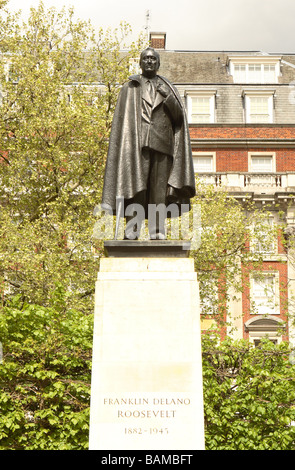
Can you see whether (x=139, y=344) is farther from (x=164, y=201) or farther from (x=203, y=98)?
(x=203, y=98)

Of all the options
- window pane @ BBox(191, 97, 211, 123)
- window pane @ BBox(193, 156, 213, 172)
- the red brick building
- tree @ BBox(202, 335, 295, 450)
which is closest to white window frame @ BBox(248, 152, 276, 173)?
the red brick building

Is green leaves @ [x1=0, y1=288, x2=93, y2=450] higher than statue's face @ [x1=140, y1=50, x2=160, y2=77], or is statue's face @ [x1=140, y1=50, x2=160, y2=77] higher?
statue's face @ [x1=140, y1=50, x2=160, y2=77]

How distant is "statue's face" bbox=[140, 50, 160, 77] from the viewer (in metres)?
8.92

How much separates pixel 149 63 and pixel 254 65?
121 ft

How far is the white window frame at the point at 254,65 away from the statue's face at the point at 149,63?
35.7 meters

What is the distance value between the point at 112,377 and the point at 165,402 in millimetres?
712

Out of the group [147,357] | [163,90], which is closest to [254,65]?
[163,90]

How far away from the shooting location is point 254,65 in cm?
4375

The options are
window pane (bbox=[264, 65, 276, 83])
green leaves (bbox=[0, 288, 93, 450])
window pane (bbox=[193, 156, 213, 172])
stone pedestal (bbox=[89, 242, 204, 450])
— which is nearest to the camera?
stone pedestal (bbox=[89, 242, 204, 450])

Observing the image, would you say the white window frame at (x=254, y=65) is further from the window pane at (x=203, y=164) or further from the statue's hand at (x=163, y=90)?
the statue's hand at (x=163, y=90)

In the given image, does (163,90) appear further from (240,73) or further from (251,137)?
(240,73)

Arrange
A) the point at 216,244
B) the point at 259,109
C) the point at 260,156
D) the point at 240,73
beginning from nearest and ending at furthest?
the point at 216,244
the point at 260,156
the point at 259,109
the point at 240,73

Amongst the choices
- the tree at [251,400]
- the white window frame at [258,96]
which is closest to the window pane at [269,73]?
the white window frame at [258,96]

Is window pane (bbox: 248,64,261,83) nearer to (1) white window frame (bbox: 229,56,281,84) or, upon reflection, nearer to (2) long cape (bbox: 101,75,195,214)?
(1) white window frame (bbox: 229,56,281,84)
